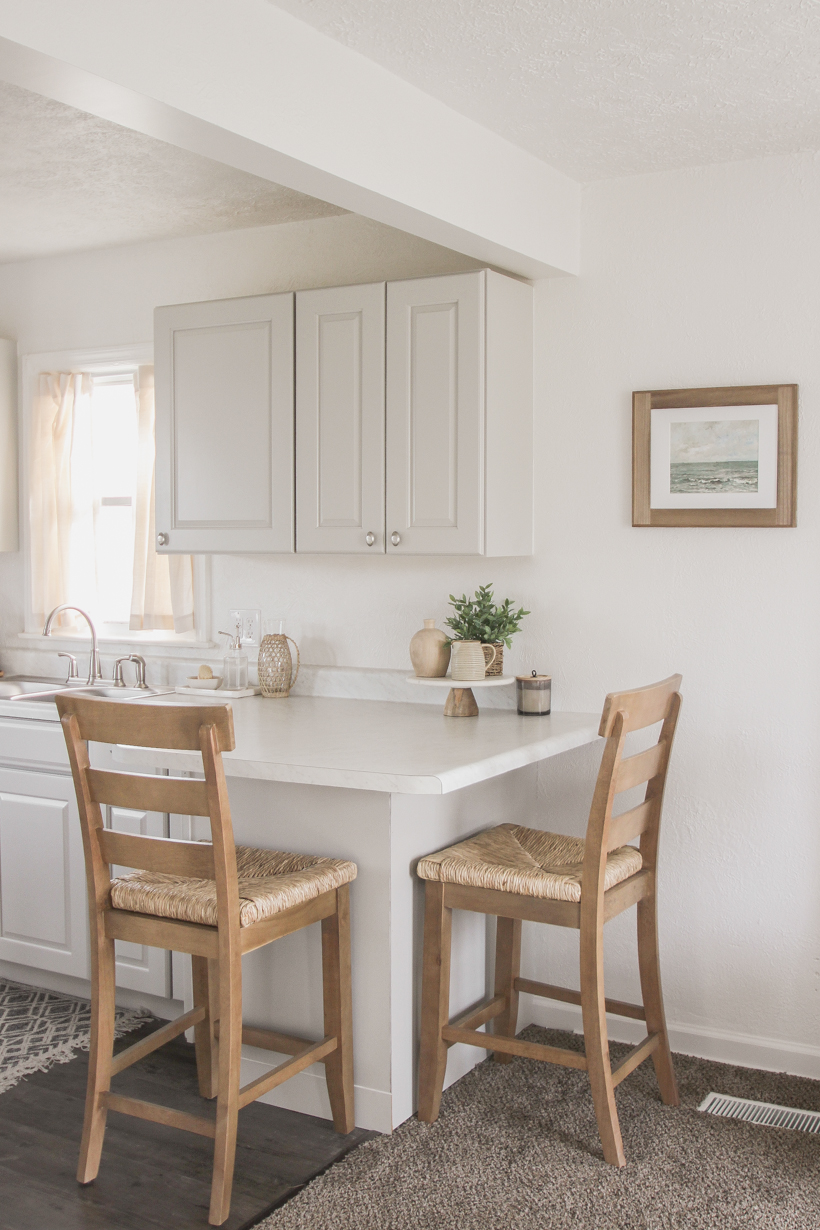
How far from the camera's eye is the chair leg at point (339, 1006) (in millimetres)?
2490

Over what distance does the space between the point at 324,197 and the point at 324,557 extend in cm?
140

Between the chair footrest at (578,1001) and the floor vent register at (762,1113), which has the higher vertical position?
the chair footrest at (578,1001)

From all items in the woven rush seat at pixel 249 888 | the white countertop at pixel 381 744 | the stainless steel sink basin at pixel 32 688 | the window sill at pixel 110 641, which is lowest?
the woven rush seat at pixel 249 888

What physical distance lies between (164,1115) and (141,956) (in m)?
1.04

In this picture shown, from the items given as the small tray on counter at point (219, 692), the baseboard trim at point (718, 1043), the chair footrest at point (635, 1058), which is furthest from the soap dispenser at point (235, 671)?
the chair footrest at point (635, 1058)

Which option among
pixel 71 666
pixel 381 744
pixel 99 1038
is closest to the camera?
pixel 99 1038

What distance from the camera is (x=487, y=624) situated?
318 cm

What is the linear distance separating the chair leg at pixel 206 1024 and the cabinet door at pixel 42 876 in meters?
0.76

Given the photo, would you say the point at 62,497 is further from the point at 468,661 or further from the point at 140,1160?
the point at 140,1160

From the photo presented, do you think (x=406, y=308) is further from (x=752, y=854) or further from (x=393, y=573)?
(x=752, y=854)

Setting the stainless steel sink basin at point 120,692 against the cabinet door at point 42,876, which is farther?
the stainless steel sink basin at point 120,692

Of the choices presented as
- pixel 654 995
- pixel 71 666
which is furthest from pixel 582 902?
pixel 71 666

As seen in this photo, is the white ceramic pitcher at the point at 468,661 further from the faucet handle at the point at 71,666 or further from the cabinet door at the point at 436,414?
the faucet handle at the point at 71,666

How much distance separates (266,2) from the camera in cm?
207
